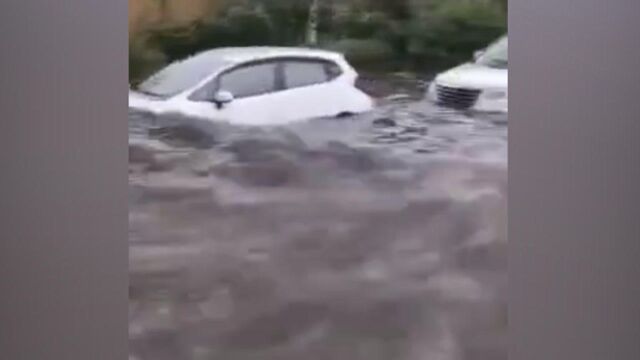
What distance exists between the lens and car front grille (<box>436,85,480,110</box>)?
1465 millimetres

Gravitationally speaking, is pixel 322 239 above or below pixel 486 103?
below

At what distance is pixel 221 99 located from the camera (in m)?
1.48

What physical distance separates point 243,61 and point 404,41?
241 mm

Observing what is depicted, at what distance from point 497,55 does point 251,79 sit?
14.4 inches

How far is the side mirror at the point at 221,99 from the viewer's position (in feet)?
4.85

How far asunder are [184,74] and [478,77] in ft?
1.43

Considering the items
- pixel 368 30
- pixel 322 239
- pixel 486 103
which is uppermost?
pixel 368 30

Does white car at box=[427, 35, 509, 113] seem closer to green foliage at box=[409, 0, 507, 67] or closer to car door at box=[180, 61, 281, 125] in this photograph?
green foliage at box=[409, 0, 507, 67]

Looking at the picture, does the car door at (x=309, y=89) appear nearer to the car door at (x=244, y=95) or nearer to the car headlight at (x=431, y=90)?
the car door at (x=244, y=95)
